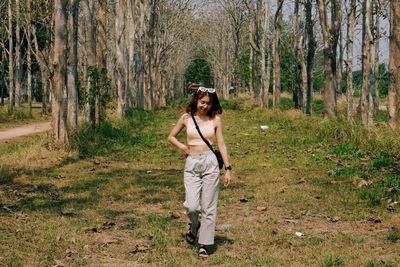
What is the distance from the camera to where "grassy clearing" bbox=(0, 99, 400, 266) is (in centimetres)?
578

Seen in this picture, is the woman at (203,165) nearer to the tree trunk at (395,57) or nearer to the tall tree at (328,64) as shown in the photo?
the tree trunk at (395,57)

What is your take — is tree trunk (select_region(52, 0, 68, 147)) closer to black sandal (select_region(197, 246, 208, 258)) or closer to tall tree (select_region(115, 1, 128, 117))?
black sandal (select_region(197, 246, 208, 258))

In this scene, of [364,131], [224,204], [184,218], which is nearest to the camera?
[184,218]

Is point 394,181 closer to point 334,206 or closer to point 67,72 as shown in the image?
point 334,206

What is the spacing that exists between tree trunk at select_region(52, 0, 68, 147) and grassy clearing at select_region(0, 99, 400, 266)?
0.50 metres

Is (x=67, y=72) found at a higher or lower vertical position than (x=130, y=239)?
higher

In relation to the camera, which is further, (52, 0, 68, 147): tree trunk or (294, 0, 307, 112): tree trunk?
(294, 0, 307, 112): tree trunk

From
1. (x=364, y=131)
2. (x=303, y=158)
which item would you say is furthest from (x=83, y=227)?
(x=364, y=131)

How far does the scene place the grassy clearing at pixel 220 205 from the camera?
228 inches

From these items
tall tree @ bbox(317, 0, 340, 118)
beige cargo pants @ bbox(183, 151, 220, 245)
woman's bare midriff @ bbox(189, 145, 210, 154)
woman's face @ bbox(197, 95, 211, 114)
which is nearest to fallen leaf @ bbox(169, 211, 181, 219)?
beige cargo pants @ bbox(183, 151, 220, 245)

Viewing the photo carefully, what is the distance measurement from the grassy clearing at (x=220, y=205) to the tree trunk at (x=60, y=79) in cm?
50

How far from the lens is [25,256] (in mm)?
5508

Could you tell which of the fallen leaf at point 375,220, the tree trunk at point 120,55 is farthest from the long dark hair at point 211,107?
the tree trunk at point 120,55

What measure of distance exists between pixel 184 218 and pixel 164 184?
2.59 metres
